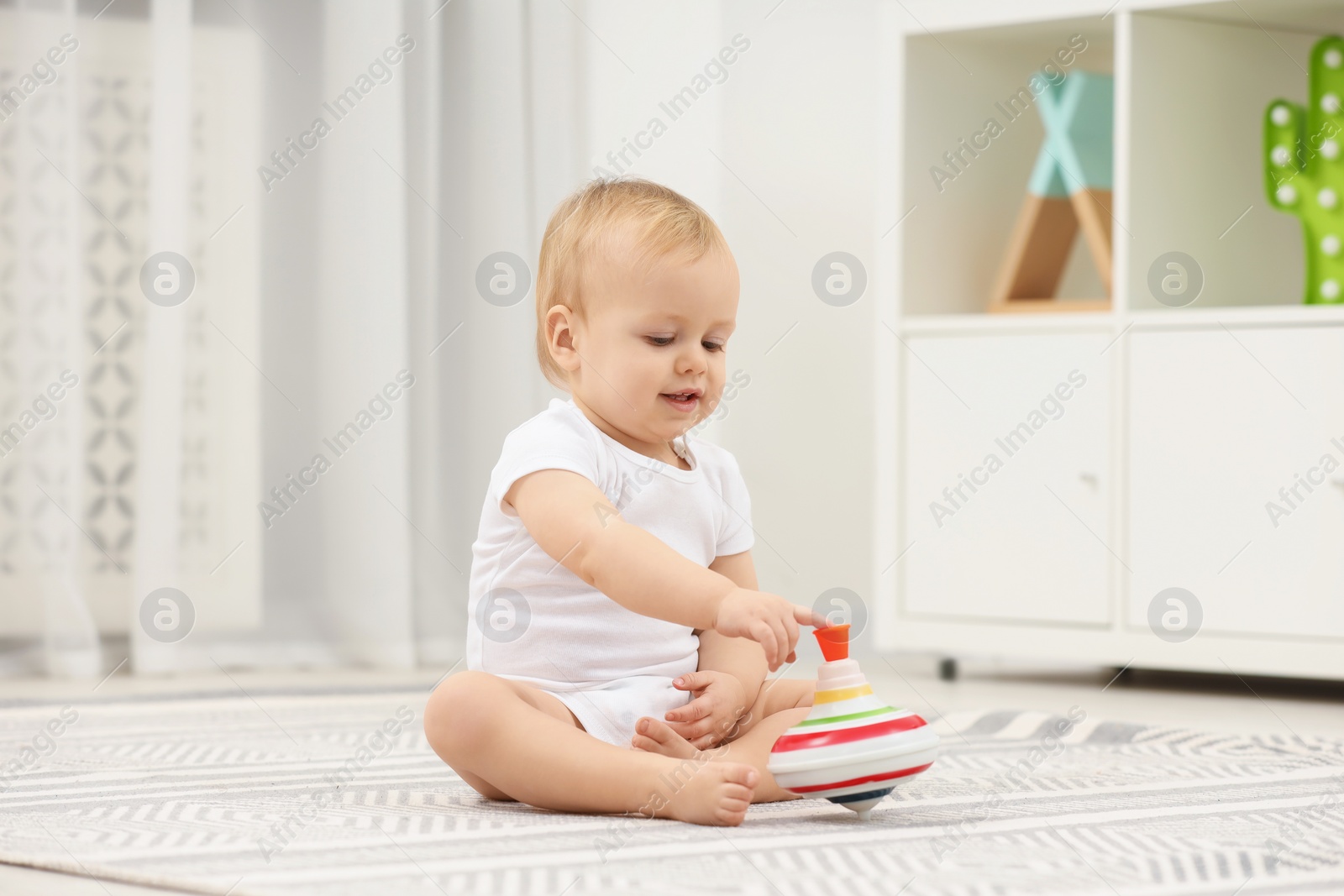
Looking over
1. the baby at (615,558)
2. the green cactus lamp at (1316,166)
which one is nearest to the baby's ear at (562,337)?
the baby at (615,558)

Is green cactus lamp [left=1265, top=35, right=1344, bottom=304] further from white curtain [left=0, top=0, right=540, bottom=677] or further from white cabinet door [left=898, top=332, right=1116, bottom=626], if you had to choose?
white curtain [left=0, top=0, right=540, bottom=677]

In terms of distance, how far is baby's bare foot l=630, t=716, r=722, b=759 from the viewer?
2.84 feet

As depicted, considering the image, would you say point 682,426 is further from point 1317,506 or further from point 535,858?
point 1317,506

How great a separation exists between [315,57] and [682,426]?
1.15 metres

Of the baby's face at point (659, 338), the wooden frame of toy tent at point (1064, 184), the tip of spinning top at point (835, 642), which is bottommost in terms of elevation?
the tip of spinning top at point (835, 642)

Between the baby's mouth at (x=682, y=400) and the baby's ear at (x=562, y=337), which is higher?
the baby's ear at (x=562, y=337)

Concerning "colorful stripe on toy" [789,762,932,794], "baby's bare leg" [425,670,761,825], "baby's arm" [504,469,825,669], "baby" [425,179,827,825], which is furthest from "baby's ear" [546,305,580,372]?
"colorful stripe on toy" [789,762,932,794]

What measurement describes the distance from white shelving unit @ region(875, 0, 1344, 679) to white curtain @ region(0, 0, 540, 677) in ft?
1.91

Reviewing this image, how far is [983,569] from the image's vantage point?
1720 millimetres

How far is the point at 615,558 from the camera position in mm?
825

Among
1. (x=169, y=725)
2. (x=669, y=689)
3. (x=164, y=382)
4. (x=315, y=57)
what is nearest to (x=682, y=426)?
(x=669, y=689)

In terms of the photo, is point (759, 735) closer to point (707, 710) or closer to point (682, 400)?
point (707, 710)

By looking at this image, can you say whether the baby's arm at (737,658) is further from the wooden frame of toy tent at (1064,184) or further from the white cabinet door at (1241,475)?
the wooden frame of toy tent at (1064,184)

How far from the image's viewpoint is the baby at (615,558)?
0.84m
